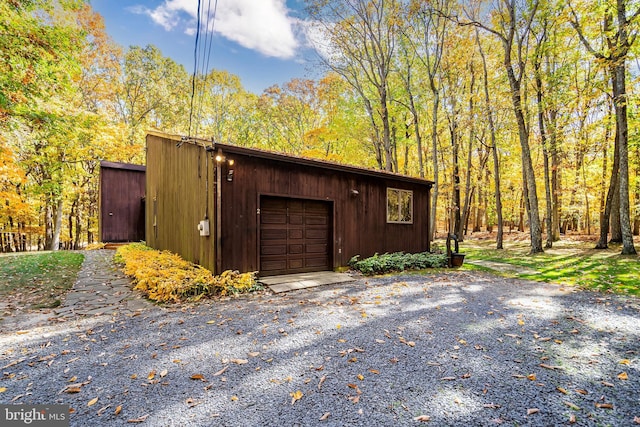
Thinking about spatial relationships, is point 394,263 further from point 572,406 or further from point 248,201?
point 572,406

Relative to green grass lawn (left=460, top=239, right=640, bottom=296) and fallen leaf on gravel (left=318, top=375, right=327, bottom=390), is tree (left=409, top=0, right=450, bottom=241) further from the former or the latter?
fallen leaf on gravel (left=318, top=375, right=327, bottom=390)

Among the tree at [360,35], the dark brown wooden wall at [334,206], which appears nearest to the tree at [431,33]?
the tree at [360,35]

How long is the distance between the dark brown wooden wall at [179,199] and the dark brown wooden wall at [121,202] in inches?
109

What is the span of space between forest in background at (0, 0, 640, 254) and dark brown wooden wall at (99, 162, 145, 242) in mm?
2032

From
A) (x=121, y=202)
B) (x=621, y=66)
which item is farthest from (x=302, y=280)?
(x=621, y=66)

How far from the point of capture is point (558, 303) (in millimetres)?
4953

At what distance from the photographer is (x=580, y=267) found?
798 centimetres

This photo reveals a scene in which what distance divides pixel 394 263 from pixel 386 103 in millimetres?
9740

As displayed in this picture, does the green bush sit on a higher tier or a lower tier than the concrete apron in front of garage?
higher

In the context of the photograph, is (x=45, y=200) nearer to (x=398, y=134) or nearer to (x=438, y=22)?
(x=398, y=134)

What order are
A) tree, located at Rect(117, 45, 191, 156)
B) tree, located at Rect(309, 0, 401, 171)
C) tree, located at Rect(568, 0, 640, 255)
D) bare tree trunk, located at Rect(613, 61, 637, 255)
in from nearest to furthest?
tree, located at Rect(568, 0, 640, 255) < bare tree trunk, located at Rect(613, 61, 637, 255) < tree, located at Rect(309, 0, 401, 171) < tree, located at Rect(117, 45, 191, 156)

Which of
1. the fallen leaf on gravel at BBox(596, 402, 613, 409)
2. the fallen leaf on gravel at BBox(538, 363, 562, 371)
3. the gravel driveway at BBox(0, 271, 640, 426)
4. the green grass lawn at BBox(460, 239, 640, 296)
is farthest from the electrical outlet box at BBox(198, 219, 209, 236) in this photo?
the green grass lawn at BBox(460, 239, 640, 296)

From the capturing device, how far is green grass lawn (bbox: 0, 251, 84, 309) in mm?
5000

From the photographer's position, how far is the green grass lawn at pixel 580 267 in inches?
248
